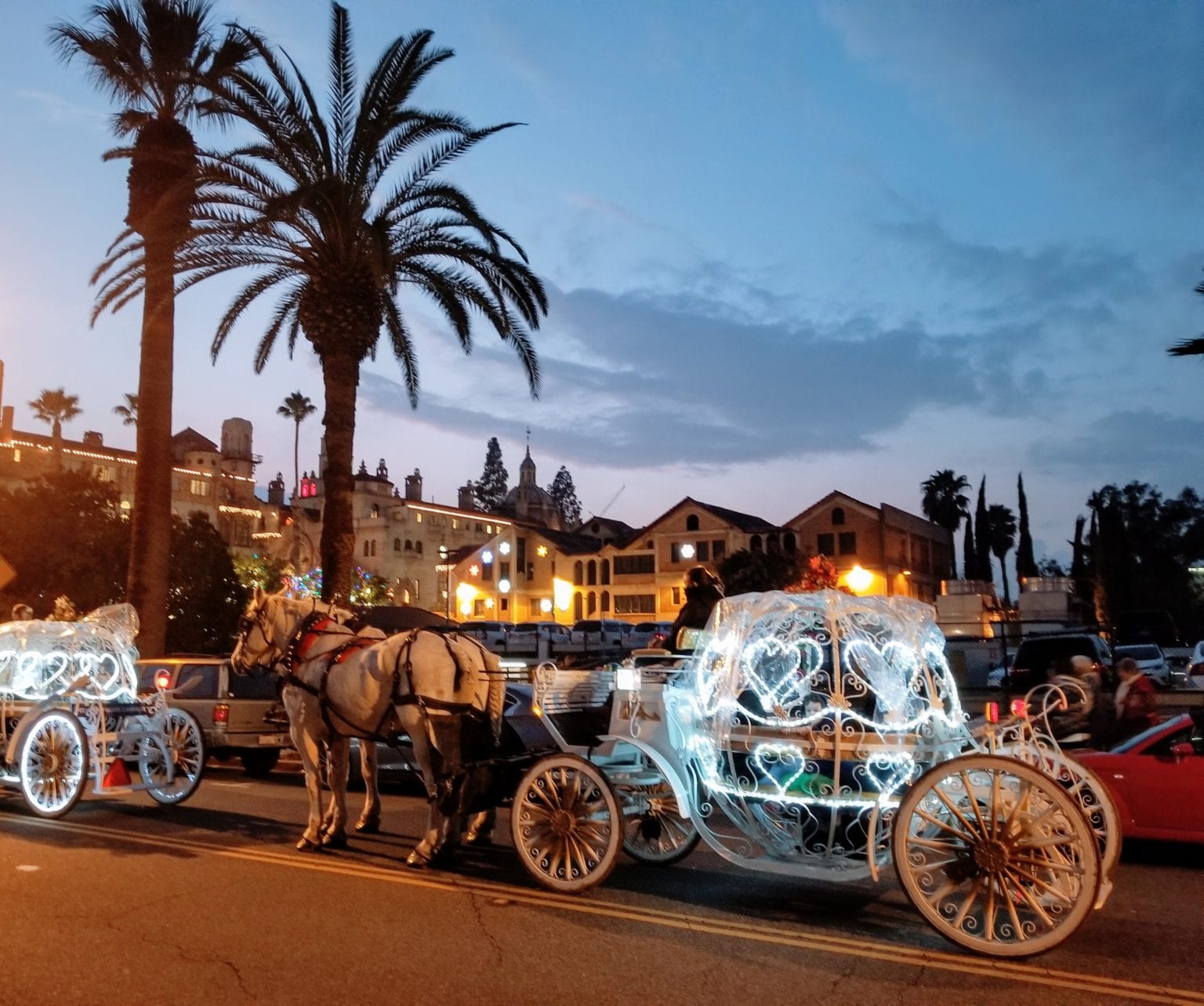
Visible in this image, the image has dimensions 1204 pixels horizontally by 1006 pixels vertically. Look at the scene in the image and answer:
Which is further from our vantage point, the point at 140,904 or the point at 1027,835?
the point at 140,904

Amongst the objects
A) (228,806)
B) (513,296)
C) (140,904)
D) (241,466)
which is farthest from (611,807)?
(241,466)

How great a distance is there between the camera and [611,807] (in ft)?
24.1

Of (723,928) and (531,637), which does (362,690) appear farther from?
(531,637)

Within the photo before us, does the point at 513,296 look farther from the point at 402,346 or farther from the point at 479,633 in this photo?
the point at 479,633

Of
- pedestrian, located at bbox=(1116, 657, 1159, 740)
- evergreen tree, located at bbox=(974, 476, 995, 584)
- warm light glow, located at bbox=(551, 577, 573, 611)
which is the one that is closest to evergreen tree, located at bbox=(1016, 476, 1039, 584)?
evergreen tree, located at bbox=(974, 476, 995, 584)

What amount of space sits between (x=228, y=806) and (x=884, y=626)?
26.1 ft

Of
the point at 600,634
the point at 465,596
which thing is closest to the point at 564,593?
the point at 465,596

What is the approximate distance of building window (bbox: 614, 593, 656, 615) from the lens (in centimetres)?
6794

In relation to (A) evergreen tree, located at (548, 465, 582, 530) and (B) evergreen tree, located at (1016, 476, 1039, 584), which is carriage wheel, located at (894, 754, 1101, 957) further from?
(A) evergreen tree, located at (548, 465, 582, 530)

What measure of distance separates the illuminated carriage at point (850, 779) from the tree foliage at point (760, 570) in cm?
4479

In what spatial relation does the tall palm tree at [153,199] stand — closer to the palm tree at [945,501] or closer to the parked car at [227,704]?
the parked car at [227,704]

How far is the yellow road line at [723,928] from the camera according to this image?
219 inches

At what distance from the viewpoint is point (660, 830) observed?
8.60 metres

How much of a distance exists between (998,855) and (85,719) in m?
8.71
